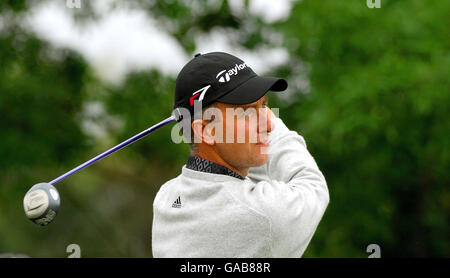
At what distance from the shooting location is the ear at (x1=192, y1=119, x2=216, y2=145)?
5.92 ft

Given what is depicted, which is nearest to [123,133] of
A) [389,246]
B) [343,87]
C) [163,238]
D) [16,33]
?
[16,33]

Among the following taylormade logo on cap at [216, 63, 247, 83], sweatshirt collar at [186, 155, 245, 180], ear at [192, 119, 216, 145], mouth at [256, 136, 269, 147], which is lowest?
sweatshirt collar at [186, 155, 245, 180]

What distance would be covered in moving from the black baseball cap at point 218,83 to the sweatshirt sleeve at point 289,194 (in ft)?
0.49

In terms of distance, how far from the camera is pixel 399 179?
22.3ft

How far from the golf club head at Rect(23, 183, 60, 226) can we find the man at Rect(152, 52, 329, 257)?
0.31 m

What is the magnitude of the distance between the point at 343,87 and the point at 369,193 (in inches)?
51.8

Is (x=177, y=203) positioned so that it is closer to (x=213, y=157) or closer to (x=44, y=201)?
(x=213, y=157)

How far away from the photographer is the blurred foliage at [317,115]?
5945mm

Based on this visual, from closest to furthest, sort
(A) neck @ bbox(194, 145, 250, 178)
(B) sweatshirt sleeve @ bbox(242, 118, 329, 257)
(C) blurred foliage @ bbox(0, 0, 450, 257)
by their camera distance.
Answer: (B) sweatshirt sleeve @ bbox(242, 118, 329, 257) < (A) neck @ bbox(194, 145, 250, 178) < (C) blurred foliage @ bbox(0, 0, 450, 257)

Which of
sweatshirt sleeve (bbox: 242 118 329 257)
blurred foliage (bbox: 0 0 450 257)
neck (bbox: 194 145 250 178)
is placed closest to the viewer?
sweatshirt sleeve (bbox: 242 118 329 257)

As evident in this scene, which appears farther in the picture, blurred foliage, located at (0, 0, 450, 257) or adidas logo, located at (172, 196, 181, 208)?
blurred foliage, located at (0, 0, 450, 257)

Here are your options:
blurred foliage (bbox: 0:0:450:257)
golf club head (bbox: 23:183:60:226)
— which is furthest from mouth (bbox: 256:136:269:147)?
blurred foliage (bbox: 0:0:450:257)

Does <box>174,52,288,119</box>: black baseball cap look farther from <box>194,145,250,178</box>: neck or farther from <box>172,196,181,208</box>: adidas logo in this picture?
<box>172,196,181,208</box>: adidas logo
